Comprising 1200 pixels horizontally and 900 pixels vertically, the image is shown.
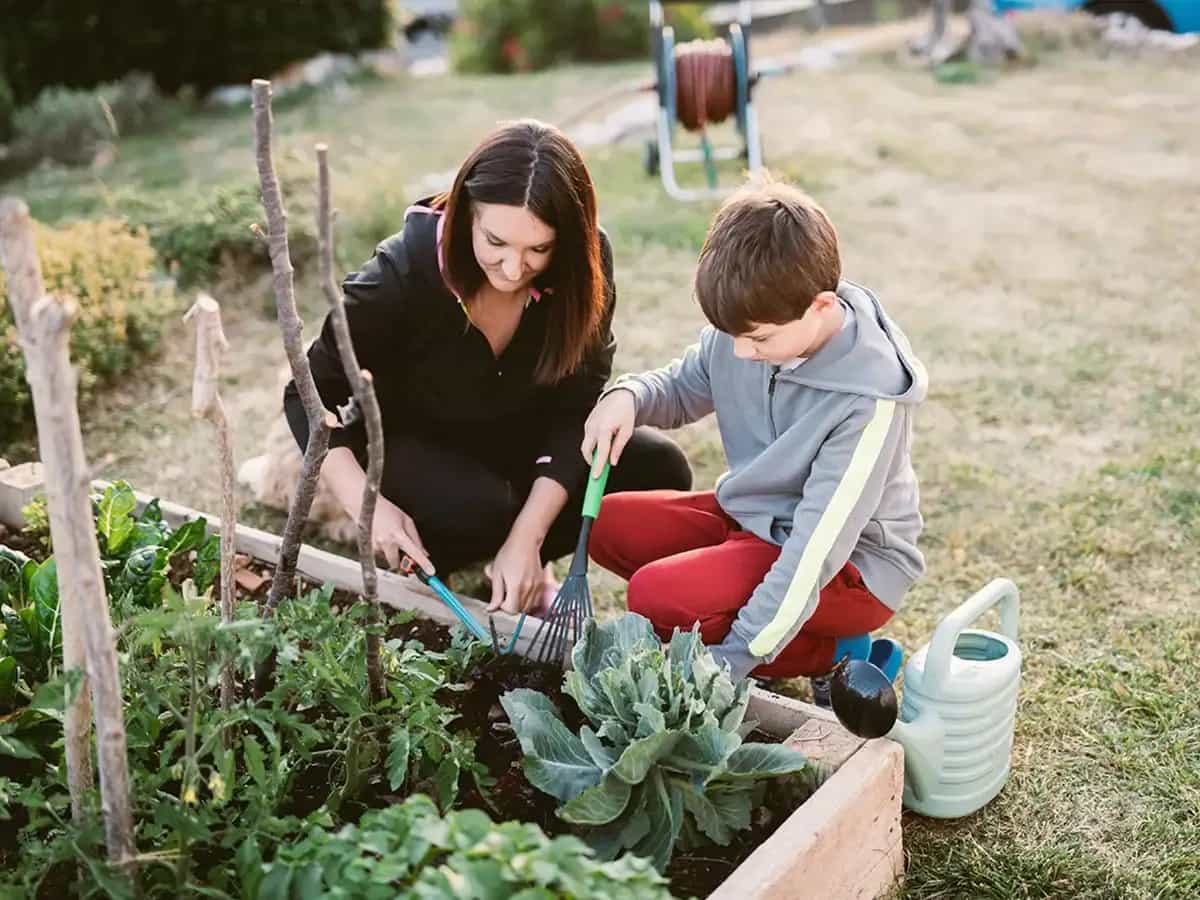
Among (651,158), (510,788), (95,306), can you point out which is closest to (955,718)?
(510,788)

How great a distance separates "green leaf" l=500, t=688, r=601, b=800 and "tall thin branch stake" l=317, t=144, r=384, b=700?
20 centimetres

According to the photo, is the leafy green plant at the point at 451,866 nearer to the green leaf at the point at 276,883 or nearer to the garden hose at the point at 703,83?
the green leaf at the point at 276,883

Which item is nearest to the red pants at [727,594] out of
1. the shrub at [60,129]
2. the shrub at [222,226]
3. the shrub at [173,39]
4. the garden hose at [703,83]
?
the shrub at [222,226]

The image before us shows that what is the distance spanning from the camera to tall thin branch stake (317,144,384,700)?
1.33 meters

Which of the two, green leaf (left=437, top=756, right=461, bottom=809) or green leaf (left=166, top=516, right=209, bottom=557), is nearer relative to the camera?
green leaf (left=437, top=756, right=461, bottom=809)

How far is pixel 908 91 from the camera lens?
8.55m

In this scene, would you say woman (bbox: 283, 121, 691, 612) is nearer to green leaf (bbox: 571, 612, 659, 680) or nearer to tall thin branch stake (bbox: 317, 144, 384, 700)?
green leaf (bbox: 571, 612, 659, 680)

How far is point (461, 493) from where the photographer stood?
8.30 feet

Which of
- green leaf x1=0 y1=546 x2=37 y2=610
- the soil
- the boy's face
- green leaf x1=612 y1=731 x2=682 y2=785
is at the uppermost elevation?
the boy's face

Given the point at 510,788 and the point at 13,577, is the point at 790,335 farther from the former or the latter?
the point at 13,577

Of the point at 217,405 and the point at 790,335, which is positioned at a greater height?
the point at 217,405

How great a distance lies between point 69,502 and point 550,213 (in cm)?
102

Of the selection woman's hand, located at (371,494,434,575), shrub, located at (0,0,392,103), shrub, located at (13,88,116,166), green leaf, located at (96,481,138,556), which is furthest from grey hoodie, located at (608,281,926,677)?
shrub, located at (0,0,392,103)

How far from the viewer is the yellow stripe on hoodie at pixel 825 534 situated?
1942 mm
